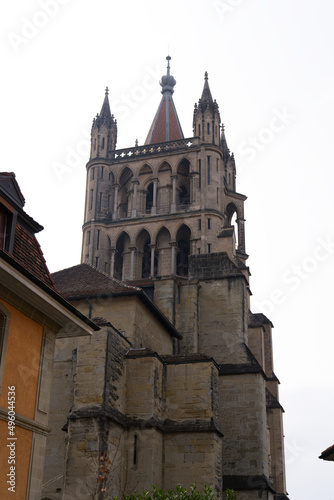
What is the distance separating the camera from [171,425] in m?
20.2

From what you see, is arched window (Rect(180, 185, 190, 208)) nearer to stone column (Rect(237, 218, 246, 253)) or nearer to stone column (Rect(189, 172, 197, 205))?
stone column (Rect(189, 172, 197, 205))

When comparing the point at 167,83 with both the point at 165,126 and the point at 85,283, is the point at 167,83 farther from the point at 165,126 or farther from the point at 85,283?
the point at 85,283

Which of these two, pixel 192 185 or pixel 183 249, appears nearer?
pixel 183 249

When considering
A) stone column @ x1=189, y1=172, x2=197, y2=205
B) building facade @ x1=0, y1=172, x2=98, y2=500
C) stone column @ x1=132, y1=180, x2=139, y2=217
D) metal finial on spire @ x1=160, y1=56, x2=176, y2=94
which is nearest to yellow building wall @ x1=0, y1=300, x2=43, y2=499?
building facade @ x1=0, y1=172, x2=98, y2=500

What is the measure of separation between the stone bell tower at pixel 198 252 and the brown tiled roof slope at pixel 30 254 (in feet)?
48.6

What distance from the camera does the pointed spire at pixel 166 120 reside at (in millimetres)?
46281

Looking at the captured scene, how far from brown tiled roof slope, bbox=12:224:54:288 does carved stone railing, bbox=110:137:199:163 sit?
1178 inches

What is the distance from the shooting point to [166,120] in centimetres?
4828

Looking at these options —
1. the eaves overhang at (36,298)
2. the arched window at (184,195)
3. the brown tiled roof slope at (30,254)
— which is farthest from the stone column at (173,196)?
the eaves overhang at (36,298)

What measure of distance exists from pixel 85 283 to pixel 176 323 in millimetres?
5070

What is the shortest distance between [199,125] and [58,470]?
88.7 ft

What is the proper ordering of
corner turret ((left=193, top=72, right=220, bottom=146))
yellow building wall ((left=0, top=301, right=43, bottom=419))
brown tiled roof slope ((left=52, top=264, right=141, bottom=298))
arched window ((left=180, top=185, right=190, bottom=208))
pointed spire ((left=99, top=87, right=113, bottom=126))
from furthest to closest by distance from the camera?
pointed spire ((left=99, top=87, right=113, bottom=126))
corner turret ((left=193, top=72, right=220, bottom=146))
arched window ((left=180, top=185, right=190, bottom=208))
brown tiled roof slope ((left=52, top=264, right=141, bottom=298))
yellow building wall ((left=0, top=301, right=43, bottom=419))

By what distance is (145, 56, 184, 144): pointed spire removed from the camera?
46.3m

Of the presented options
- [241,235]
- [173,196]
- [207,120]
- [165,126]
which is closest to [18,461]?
[173,196]
